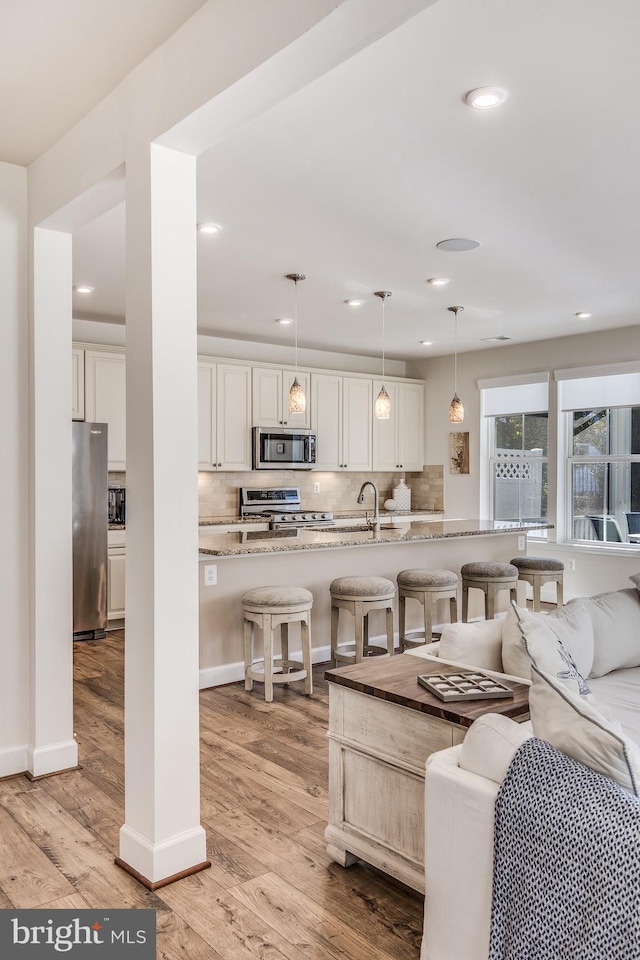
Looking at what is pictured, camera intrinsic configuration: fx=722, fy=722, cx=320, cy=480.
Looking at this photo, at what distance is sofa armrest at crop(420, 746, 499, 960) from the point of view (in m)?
1.63

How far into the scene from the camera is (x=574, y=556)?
701 centimetres

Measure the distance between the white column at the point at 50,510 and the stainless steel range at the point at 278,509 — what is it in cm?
382

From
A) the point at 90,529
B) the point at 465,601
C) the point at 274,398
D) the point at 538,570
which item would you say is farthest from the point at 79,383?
the point at 538,570

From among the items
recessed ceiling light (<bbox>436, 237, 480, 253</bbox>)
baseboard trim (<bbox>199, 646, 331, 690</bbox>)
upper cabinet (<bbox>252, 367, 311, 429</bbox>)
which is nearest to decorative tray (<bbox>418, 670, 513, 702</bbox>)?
baseboard trim (<bbox>199, 646, 331, 690</bbox>)

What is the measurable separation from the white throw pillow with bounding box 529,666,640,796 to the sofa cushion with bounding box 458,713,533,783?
0.22ft

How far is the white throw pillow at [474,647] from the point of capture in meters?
2.56

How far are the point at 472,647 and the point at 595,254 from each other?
9.62ft

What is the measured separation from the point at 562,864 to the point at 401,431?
6.93 metres

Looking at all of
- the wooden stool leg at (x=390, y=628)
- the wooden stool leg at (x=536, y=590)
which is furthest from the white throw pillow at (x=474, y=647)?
the wooden stool leg at (x=536, y=590)

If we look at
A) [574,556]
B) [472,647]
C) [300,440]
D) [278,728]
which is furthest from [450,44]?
[574,556]

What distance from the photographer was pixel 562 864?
1444 mm

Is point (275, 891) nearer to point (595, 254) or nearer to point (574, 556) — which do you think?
point (595, 254)

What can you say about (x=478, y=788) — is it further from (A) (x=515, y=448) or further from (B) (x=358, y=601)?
(A) (x=515, y=448)

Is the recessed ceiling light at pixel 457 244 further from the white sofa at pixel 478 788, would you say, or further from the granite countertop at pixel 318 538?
the white sofa at pixel 478 788
